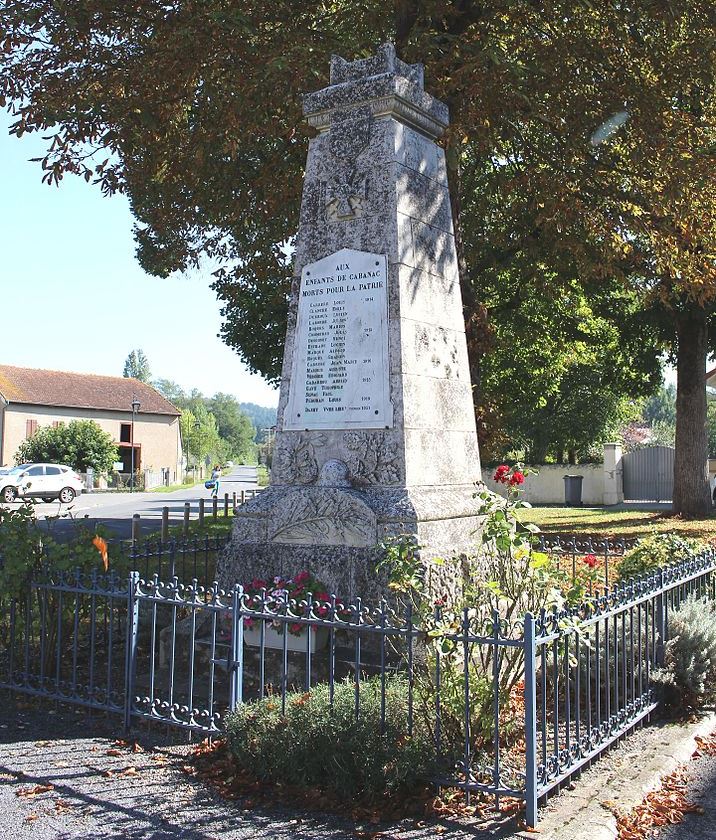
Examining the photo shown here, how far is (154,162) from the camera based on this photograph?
12.0 metres

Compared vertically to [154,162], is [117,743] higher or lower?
lower

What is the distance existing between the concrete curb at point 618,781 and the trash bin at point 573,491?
1027 inches

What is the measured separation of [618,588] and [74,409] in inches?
2126

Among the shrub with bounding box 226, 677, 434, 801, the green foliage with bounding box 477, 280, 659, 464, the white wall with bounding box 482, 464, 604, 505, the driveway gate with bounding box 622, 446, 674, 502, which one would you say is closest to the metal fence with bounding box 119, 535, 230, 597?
the shrub with bounding box 226, 677, 434, 801

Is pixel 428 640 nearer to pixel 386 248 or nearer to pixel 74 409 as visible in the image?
pixel 386 248

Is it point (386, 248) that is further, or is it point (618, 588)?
point (386, 248)

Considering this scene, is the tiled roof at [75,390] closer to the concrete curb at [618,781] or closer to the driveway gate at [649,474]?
the driveway gate at [649,474]

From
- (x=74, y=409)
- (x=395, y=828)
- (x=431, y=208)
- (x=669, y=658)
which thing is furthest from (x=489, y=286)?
(x=74, y=409)

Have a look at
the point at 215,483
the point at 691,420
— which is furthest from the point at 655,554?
the point at 215,483

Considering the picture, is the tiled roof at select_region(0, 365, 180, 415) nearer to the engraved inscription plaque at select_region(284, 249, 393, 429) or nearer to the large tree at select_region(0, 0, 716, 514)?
the large tree at select_region(0, 0, 716, 514)

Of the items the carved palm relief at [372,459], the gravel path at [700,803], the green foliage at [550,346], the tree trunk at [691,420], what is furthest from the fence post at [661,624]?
the tree trunk at [691,420]

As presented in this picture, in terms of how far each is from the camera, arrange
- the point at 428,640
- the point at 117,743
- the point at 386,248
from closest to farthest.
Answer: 1. the point at 428,640
2. the point at 117,743
3. the point at 386,248

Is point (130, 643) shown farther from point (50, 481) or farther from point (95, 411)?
point (95, 411)

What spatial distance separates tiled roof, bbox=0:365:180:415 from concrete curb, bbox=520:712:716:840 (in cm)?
5182
